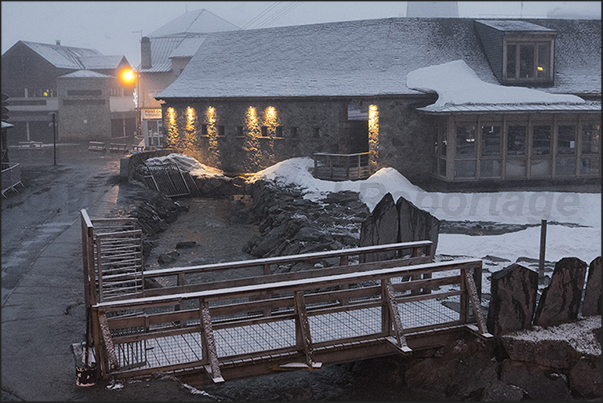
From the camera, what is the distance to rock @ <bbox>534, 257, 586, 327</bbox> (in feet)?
30.4

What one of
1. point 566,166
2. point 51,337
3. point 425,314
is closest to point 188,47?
point 566,166

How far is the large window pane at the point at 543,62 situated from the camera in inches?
1042

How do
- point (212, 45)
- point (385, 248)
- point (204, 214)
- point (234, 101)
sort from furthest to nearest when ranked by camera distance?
1. point (212, 45)
2. point (234, 101)
3. point (204, 214)
4. point (385, 248)

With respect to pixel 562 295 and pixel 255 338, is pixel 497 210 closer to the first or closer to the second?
pixel 562 295

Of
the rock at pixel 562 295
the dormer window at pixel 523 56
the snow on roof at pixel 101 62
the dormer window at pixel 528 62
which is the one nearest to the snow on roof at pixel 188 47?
the snow on roof at pixel 101 62

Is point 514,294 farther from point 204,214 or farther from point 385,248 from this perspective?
point 204,214

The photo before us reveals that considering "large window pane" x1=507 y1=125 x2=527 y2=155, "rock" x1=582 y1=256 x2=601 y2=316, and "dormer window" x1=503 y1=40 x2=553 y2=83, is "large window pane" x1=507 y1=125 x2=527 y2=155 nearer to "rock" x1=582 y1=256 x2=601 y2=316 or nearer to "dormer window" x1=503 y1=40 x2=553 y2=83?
"dormer window" x1=503 y1=40 x2=553 y2=83

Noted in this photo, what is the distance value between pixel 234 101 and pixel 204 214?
6637mm


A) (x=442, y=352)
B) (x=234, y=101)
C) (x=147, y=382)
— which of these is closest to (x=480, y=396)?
(x=442, y=352)

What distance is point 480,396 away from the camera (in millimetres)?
8859

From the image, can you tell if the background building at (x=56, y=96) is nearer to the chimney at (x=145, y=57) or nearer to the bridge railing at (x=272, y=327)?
the chimney at (x=145, y=57)

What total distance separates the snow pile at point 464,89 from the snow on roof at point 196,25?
122ft

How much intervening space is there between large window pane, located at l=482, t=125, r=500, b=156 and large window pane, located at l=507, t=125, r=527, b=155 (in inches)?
16.6

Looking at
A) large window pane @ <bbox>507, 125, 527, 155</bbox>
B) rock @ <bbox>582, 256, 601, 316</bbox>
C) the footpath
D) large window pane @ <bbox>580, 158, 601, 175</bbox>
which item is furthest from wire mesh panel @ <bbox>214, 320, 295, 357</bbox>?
large window pane @ <bbox>580, 158, 601, 175</bbox>
